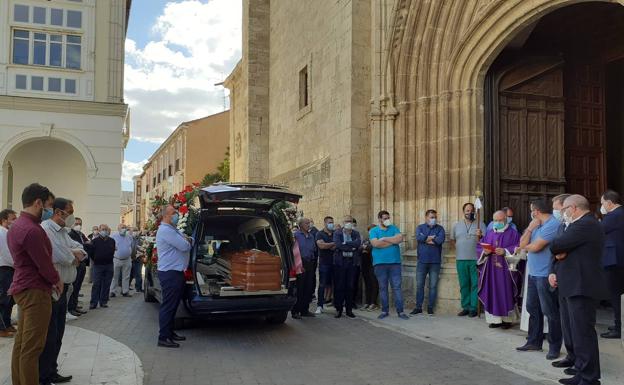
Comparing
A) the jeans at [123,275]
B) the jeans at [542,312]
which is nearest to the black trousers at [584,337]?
the jeans at [542,312]

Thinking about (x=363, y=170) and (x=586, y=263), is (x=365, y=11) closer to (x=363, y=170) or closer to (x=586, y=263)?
(x=363, y=170)

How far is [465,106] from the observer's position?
36.2 ft

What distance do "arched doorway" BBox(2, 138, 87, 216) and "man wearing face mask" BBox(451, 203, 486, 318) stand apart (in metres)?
13.7

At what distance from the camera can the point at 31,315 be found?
4.98 m

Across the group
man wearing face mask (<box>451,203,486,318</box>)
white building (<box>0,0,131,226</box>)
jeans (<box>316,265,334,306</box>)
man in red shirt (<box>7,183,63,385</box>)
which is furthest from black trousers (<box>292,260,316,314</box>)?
white building (<box>0,0,131,226</box>)

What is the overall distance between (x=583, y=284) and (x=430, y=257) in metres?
4.68

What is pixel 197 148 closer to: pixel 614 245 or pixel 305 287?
pixel 305 287

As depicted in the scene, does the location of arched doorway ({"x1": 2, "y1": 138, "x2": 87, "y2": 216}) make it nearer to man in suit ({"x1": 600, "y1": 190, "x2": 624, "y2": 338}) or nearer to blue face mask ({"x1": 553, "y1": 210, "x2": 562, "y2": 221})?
blue face mask ({"x1": 553, "y1": 210, "x2": 562, "y2": 221})

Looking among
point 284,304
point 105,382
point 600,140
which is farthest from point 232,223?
point 600,140

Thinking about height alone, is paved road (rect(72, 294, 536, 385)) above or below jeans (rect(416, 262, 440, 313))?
below

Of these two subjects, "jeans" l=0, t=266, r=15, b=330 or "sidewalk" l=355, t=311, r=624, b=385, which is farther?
"jeans" l=0, t=266, r=15, b=330

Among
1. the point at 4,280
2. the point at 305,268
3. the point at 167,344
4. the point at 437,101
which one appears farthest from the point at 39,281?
the point at 437,101

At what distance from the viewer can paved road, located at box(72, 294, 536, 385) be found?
611 cm

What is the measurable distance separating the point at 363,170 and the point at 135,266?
23.9 ft
